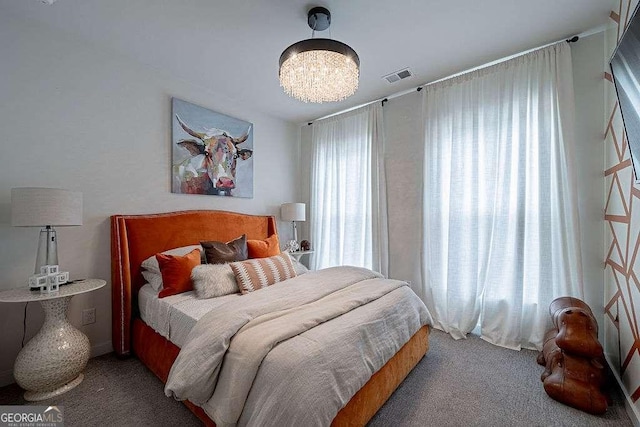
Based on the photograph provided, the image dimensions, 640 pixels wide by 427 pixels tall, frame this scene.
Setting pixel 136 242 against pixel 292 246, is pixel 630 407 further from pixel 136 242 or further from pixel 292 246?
pixel 136 242

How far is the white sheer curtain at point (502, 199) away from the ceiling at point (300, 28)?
1.01 ft

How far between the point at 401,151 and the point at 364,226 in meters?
1.03

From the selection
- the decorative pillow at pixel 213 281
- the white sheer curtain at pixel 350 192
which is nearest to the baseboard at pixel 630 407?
the white sheer curtain at pixel 350 192

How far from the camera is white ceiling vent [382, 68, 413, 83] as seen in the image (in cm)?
270

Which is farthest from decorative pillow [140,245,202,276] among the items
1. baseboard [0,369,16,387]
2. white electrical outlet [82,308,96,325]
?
baseboard [0,369,16,387]

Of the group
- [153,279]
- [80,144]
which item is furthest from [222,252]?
[80,144]

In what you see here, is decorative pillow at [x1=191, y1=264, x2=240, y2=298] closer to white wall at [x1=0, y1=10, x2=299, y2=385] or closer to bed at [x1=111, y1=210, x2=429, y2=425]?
bed at [x1=111, y1=210, x2=429, y2=425]

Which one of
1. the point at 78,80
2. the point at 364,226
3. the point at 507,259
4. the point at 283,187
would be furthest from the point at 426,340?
the point at 78,80

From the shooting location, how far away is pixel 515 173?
2.41 metres

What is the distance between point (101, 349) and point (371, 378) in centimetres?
234

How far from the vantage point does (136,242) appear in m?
2.38

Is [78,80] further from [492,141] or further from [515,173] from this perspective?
[515,173]

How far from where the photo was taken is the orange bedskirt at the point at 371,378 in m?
1.36

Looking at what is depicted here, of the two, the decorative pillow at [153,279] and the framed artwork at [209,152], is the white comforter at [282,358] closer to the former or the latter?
the decorative pillow at [153,279]
